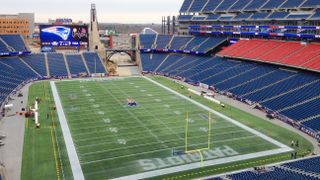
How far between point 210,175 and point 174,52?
2351 inches

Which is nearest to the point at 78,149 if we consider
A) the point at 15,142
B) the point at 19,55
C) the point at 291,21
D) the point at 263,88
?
the point at 15,142

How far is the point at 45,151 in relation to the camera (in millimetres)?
30672

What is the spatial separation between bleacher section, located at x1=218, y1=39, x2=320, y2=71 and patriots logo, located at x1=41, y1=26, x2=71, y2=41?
34.4 m

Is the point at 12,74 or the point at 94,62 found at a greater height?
the point at 94,62

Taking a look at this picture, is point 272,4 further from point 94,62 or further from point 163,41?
point 94,62

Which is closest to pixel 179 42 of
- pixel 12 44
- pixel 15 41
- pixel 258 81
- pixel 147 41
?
pixel 147 41

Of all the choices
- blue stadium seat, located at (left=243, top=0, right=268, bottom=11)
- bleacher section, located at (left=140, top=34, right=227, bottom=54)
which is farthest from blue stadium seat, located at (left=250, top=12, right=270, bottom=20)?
bleacher section, located at (left=140, top=34, right=227, bottom=54)

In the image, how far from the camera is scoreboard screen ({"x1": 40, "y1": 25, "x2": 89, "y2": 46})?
77000mm

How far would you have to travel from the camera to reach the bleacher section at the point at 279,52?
5019 cm

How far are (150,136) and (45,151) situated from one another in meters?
10.0

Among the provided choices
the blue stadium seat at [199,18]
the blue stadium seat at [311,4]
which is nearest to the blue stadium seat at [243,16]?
the blue stadium seat at [199,18]

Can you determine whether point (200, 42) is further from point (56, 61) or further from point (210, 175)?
point (210, 175)

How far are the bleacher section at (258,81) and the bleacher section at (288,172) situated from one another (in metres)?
11.4

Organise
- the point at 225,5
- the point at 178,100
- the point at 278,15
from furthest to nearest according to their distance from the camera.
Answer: the point at 225,5 < the point at 278,15 < the point at 178,100
